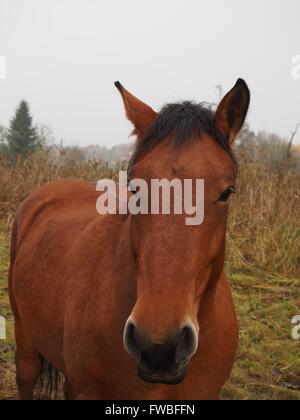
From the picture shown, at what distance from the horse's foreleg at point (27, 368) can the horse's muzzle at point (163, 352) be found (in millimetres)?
1989

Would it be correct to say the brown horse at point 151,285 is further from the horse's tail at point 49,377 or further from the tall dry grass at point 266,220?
the tall dry grass at point 266,220

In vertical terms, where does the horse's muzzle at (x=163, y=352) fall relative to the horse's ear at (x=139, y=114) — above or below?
below

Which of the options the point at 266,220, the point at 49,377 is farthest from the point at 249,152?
the point at 49,377

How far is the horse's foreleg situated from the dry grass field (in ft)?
0.72

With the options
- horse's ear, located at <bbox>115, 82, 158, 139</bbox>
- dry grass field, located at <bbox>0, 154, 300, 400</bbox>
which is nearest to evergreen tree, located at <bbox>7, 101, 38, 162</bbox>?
dry grass field, located at <bbox>0, 154, 300, 400</bbox>

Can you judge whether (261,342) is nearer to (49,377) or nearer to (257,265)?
(257,265)

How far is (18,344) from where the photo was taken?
356 centimetres

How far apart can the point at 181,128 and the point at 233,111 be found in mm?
332

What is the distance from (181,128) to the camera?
207cm

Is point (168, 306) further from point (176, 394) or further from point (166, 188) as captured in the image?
point (176, 394)

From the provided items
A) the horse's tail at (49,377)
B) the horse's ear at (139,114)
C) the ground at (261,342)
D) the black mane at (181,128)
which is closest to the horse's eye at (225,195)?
the black mane at (181,128)

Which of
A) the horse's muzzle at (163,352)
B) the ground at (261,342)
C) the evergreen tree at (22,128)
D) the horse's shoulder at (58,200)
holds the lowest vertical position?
the ground at (261,342)

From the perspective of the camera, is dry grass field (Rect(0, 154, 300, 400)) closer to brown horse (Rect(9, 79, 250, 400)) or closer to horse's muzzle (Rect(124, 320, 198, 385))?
brown horse (Rect(9, 79, 250, 400))

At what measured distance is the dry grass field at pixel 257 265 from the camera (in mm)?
4133
